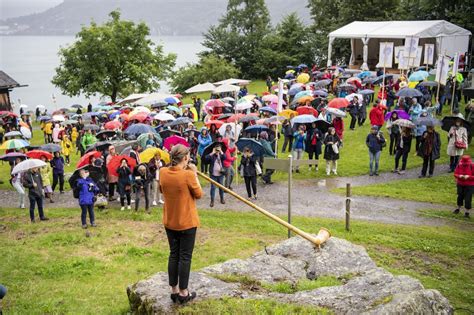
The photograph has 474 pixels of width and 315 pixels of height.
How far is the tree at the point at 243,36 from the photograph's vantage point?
5594 cm

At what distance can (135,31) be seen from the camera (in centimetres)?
4669

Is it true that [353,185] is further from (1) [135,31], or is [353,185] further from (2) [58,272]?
(1) [135,31]

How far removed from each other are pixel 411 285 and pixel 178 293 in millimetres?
2999

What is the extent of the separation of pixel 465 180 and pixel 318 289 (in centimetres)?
819

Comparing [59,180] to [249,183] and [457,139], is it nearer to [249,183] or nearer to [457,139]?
[249,183]

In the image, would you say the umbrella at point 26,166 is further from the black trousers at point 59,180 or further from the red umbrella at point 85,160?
the black trousers at point 59,180

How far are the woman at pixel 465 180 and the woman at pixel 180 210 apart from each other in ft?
30.7

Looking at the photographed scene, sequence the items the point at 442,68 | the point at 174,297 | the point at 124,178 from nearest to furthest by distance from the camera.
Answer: the point at 174,297 < the point at 124,178 < the point at 442,68

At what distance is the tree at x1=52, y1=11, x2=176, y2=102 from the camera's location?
4531 centimetres

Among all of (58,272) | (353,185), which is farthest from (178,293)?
(353,185)

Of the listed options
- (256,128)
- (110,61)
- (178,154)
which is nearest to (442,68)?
(256,128)

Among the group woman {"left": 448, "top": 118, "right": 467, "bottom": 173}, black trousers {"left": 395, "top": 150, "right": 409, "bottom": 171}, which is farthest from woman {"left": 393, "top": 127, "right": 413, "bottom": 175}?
woman {"left": 448, "top": 118, "right": 467, "bottom": 173}

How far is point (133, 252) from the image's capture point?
10.5 meters

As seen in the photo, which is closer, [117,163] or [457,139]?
[117,163]
